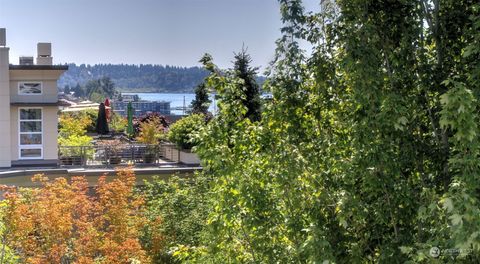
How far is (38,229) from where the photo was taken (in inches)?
397

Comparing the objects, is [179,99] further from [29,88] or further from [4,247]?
[4,247]

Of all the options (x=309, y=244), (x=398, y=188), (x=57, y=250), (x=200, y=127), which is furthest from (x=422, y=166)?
(x=57, y=250)

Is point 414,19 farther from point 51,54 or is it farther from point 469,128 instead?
point 51,54

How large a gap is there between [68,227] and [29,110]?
10727mm

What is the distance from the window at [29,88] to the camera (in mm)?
19125

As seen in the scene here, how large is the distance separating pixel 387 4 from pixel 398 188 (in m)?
1.83

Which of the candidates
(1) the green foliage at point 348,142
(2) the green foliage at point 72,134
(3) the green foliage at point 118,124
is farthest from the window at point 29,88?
(3) the green foliage at point 118,124

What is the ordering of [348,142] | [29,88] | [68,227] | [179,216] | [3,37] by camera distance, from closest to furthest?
[348,142], [68,227], [179,216], [3,37], [29,88]

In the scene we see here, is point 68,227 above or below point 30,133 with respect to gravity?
below

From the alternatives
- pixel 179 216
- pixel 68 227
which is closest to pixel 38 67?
pixel 179 216

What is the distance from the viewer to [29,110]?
19.3m

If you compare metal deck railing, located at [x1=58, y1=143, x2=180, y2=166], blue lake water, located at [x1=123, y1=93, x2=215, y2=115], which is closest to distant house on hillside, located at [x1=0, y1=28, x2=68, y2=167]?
metal deck railing, located at [x1=58, y1=143, x2=180, y2=166]

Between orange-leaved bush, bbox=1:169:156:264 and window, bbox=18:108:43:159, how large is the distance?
8.88 meters

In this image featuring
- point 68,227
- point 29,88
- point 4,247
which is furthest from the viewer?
point 29,88
